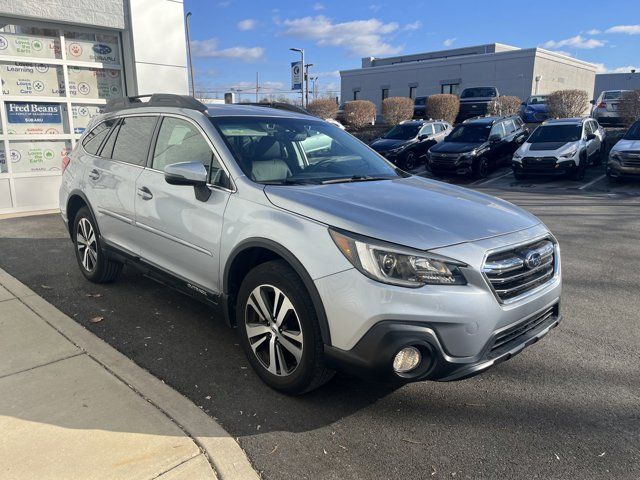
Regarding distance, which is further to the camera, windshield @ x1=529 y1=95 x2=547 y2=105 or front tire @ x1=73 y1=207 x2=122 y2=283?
windshield @ x1=529 y1=95 x2=547 y2=105

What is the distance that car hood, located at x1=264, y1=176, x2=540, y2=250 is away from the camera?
2.69 metres

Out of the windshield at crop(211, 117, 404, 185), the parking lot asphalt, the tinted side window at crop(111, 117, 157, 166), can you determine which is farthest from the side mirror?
the parking lot asphalt

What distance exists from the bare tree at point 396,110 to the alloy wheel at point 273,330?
23.6m

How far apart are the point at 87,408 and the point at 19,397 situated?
1.56 ft

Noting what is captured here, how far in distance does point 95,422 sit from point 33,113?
7996 mm

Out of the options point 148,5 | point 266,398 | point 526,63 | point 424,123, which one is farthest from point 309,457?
point 526,63

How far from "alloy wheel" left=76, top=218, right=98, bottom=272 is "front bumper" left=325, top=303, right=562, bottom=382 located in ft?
10.7

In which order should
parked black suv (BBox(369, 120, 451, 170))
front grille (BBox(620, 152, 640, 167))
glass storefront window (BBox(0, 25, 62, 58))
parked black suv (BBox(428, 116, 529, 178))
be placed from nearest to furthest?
glass storefront window (BBox(0, 25, 62, 58)), front grille (BBox(620, 152, 640, 167)), parked black suv (BBox(428, 116, 529, 178)), parked black suv (BBox(369, 120, 451, 170))

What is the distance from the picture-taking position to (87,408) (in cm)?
289

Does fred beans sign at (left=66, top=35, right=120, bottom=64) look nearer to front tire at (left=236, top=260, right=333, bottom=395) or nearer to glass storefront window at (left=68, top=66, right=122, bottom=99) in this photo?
glass storefront window at (left=68, top=66, right=122, bottom=99)

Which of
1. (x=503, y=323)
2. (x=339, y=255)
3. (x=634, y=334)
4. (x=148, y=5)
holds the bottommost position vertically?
(x=634, y=334)

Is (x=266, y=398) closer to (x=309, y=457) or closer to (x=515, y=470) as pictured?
(x=309, y=457)

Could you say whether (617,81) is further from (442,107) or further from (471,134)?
(471,134)

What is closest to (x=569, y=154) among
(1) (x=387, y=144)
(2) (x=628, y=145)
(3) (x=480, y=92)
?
(2) (x=628, y=145)
